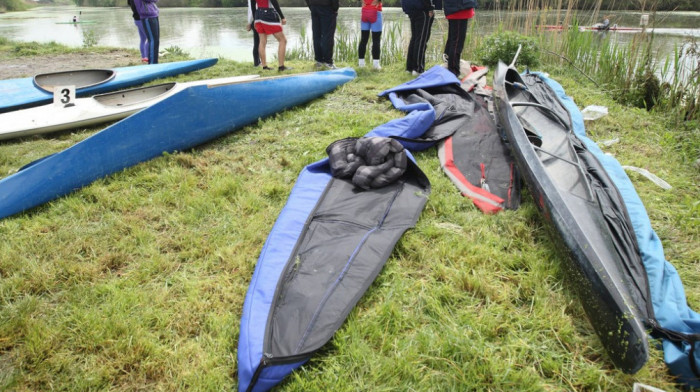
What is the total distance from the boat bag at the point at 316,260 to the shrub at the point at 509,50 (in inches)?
149

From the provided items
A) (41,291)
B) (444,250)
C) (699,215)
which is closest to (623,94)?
(699,215)

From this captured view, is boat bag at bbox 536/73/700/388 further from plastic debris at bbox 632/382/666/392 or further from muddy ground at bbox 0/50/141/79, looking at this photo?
muddy ground at bbox 0/50/141/79

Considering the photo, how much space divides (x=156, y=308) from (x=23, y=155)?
2.24 m

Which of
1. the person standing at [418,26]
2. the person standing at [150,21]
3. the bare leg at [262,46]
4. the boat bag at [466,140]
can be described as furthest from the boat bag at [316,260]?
the person standing at [150,21]

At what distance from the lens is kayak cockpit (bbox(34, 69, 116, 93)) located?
382cm

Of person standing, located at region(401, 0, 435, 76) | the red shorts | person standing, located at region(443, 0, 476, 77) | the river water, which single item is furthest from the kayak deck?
the river water

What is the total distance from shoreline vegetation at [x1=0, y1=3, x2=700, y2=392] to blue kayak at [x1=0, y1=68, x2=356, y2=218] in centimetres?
9

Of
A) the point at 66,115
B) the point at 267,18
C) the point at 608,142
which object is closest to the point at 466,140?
the point at 608,142

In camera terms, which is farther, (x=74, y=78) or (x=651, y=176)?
(x=74, y=78)

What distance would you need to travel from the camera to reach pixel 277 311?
4.73 ft

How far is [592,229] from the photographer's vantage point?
70.1 inches

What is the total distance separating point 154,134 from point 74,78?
2188 mm

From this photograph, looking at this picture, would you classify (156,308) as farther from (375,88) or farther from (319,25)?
(319,25)

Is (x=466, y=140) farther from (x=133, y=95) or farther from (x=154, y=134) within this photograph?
(x=133, y=95)
